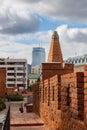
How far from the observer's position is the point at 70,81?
695 cm

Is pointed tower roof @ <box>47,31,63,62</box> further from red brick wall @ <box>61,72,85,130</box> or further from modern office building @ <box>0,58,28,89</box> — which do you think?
modern office building @ <box>0,58,28,89</box>

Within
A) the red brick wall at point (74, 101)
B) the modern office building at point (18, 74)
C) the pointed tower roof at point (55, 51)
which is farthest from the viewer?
the modern office building at point (18, 74)

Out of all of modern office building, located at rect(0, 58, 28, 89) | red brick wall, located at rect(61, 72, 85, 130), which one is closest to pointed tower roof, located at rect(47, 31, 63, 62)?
red brick wall, located at rect(61, 72, 85, 130)

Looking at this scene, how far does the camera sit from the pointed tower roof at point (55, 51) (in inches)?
792

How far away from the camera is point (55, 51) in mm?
20688

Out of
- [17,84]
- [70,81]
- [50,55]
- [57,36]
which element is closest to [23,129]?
[70,81]

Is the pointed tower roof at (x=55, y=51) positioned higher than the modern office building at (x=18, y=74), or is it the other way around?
the modern office building at (x=18, y=74)

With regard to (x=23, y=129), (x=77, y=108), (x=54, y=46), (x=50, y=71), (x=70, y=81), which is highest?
(x=54, y=46)

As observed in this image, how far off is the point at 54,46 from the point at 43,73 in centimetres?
310

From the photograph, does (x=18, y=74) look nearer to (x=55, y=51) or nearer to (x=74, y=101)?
(x=55, y=51)

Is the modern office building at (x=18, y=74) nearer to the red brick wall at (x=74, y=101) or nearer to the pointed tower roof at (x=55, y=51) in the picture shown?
the pointed tower roof at (x=55, y=51)

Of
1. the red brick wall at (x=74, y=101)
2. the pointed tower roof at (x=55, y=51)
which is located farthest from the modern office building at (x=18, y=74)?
the red brick wall at (x=74, y=101)

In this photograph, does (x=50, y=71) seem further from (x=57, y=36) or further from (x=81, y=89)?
(x=81, y=89)

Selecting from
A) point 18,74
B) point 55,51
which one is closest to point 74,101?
point 55,51
